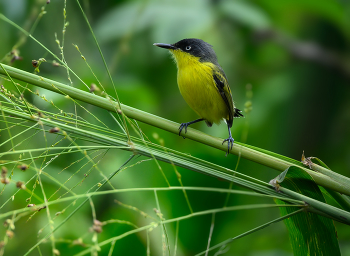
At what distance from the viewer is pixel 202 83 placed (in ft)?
8.80

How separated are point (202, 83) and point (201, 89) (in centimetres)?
6

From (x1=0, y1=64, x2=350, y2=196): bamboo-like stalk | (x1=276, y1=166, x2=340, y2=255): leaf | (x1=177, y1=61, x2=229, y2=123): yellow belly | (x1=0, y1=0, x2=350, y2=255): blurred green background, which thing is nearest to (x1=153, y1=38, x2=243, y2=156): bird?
(x1=177, y1=61, x2=229, y2=123): yellow belly

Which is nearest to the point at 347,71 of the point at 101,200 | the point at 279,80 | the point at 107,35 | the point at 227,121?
the point at 279,80

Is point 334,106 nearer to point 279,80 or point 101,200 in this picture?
point 279,80

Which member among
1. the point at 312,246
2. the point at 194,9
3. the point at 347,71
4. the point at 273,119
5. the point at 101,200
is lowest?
the point at 101,200

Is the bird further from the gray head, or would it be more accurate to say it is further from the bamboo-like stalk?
the bamboo-like stalk

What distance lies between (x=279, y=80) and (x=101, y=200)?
2924mm

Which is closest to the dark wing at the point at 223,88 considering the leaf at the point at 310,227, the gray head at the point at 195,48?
the gray head at the point at 195,48

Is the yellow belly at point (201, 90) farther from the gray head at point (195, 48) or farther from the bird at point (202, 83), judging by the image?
the gray head at point (195, 48)

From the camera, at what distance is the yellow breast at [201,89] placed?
105 inches

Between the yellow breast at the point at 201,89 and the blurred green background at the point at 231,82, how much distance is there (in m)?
0.32

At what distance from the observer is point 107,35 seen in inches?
158

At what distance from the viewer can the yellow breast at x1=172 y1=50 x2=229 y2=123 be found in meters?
2.68

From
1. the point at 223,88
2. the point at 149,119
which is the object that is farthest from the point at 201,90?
the point at 149,119
